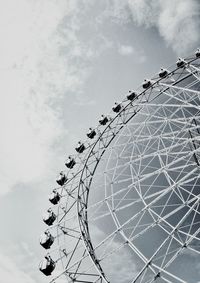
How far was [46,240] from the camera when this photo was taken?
19281 millimetres

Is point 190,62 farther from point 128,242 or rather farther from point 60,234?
point 60,234

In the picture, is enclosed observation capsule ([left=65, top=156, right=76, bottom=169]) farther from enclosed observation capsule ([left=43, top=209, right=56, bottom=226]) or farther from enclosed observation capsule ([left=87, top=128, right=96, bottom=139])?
enclosed observation capsule ([left=43, top=209, right=56, bottom=226])

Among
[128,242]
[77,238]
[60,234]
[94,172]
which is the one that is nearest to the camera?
[128,242]

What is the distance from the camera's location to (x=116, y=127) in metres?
22.5

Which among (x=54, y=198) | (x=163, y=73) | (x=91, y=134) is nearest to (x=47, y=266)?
(x=54, y=198)

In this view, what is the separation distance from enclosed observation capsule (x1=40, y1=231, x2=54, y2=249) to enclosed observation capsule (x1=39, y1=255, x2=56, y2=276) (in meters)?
0.93

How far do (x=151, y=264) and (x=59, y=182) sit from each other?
8.48 m

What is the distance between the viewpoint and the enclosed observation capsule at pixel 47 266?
1808 cm

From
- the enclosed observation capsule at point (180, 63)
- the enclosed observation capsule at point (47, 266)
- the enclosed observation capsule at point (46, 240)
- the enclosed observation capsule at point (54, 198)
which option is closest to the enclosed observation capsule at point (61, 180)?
the enclosed observation capsule at point (54, 198)

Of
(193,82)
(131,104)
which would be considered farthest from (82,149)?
(193,82)

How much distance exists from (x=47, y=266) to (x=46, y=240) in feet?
4.91

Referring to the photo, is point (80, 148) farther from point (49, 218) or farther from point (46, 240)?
point (46, 240)

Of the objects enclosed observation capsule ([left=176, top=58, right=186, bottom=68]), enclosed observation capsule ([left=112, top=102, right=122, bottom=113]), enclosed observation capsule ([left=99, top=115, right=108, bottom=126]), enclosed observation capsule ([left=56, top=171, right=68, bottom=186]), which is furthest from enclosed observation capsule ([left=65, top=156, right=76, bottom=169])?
enclosed observation capsule ([left=176, top=58, right=186, bottom=68])

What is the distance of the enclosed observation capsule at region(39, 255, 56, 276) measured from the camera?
18.1 m
